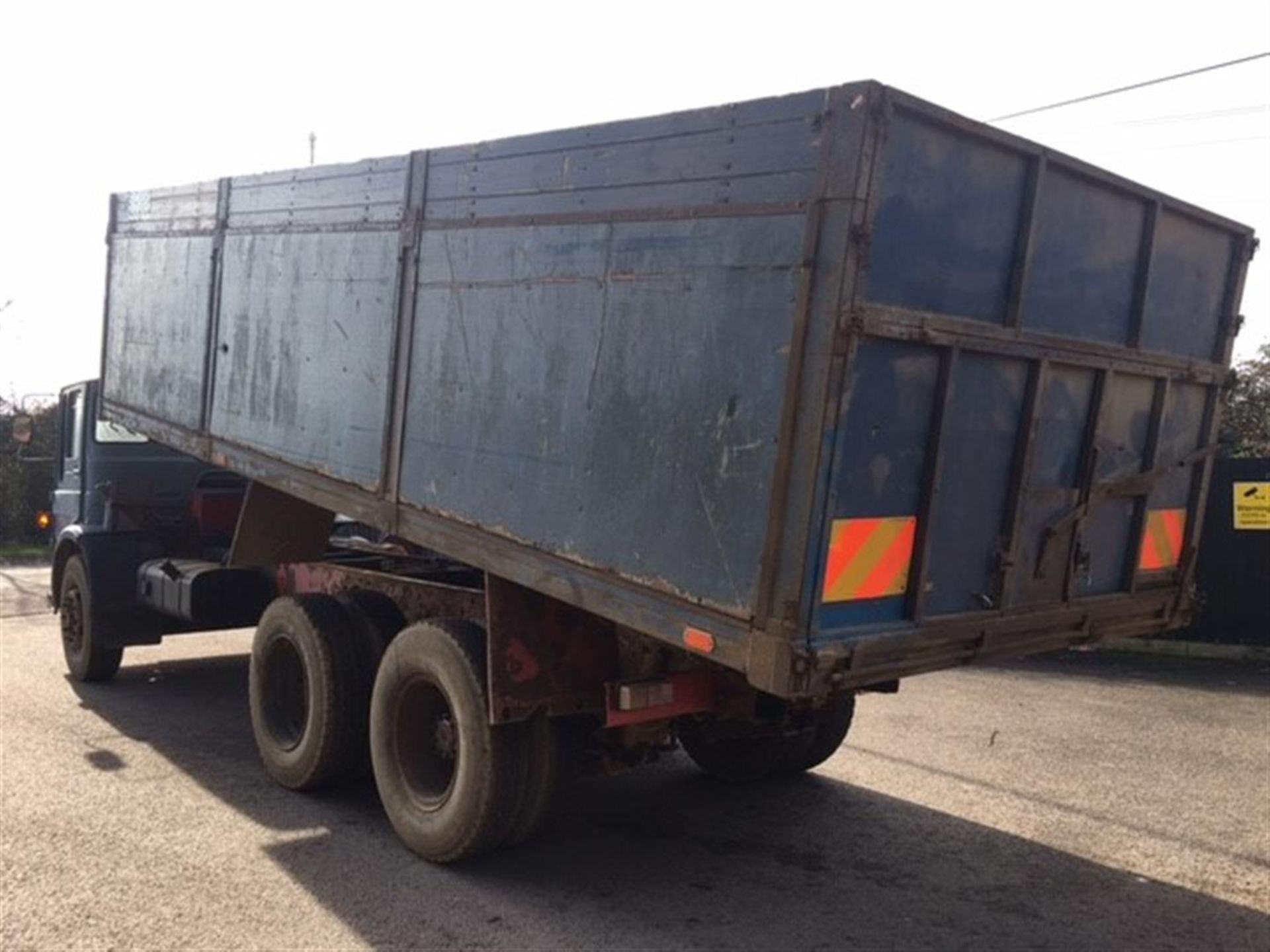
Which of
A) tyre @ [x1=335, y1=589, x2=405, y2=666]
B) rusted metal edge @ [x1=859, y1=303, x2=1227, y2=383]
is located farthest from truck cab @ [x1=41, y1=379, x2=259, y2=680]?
rusted metal edge @ [x1=859, y1=303, x2=1227, y2=383]

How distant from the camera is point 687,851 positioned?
5.70 metres

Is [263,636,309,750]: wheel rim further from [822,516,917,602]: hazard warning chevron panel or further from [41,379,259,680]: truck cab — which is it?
[822,516,917,602]: hazard warning chevron panel

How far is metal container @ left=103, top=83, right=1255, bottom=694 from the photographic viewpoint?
3.88 meters

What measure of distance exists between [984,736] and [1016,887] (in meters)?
2.99

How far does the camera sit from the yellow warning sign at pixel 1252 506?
1162 cm

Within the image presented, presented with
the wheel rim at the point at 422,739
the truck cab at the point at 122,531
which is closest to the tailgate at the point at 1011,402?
the wheel rim at the point at 422,739

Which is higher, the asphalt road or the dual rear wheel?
the dual rear wheel

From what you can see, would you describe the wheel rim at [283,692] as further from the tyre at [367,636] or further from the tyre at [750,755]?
the tyre at [750,755]

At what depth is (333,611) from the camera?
630cm

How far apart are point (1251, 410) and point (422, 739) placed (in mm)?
14354

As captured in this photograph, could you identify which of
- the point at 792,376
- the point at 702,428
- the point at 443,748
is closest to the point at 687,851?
the point at 443,748

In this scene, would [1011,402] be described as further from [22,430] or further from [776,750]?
[22,430]

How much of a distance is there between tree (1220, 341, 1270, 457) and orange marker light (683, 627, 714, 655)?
1361cm

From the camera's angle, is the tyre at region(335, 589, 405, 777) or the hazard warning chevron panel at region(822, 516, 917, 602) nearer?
the hazard warning chevron panel at region(822, 516, 917, 602)
